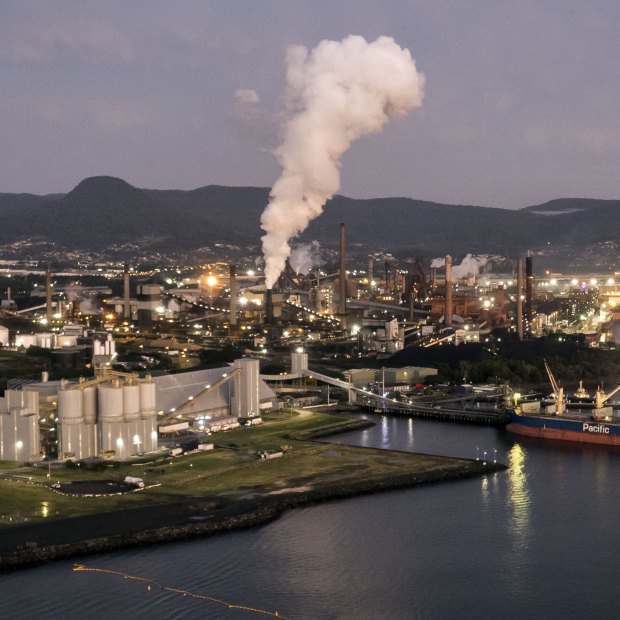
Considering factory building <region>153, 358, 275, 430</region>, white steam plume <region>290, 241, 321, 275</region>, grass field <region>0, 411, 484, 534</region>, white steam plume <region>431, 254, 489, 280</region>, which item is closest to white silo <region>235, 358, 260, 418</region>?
factory building <region>153, 358, 275, 430</region>

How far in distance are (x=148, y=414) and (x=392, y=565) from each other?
4.91 m

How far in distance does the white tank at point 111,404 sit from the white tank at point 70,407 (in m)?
0.27

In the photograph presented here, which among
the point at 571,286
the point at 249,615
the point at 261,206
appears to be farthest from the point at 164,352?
the point at 261,206

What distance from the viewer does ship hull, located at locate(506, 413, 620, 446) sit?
17.3 m

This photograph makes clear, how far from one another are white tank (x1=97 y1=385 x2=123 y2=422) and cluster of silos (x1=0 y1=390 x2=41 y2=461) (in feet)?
2.66

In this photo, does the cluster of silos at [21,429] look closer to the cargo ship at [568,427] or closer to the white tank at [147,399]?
the white tank at [147,399]

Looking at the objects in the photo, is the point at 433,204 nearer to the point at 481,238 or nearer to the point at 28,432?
the point at 481,238

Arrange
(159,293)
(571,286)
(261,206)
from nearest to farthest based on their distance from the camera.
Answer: (159,293) → (571,286) → (261,206)

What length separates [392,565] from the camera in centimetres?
1074

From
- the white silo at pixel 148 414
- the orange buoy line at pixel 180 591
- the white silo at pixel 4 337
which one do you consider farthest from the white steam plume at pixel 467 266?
the orange buoy line at pixel 180 591

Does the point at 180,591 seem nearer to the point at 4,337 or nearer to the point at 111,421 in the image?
the point at 111,421

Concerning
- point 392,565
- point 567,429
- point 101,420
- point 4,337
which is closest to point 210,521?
point 392,565

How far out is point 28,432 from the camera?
→ 14.0 metres

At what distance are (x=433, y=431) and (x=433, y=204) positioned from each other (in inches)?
4509
